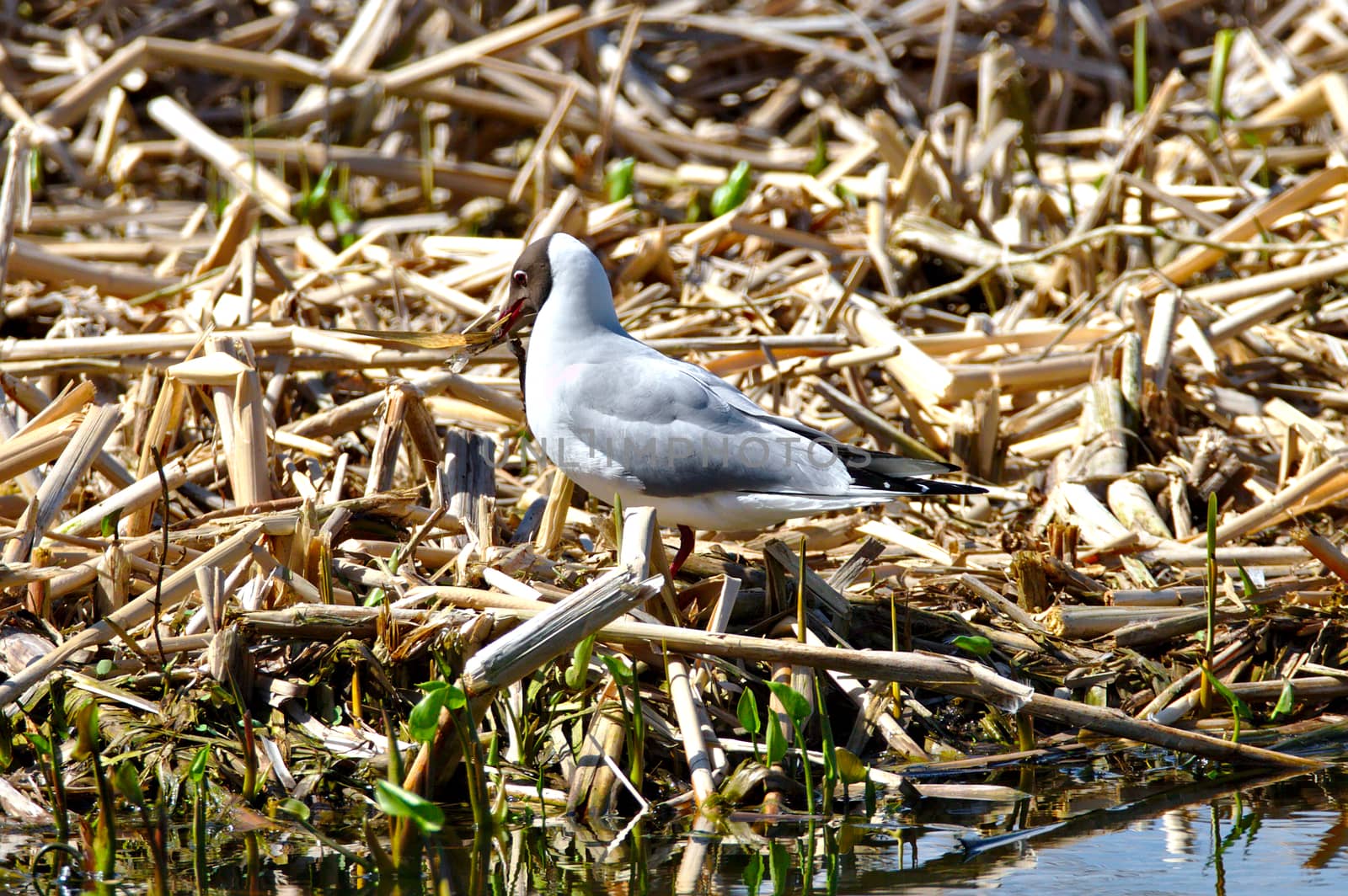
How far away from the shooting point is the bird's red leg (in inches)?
146

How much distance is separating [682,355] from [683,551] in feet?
5.19

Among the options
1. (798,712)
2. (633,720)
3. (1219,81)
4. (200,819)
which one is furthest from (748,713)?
(1219,81)

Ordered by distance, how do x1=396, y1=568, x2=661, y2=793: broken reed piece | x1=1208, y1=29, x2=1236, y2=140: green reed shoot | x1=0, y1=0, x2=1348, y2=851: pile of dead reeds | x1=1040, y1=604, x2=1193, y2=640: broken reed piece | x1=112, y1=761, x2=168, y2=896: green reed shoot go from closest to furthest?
x1=112, y1=761, x2=168, y2=896: green reed shoot → x1=396, y1=568, x2=661, y2=793: broken reed piece → x1=0, y1=0, x2=1348, y2=851: pile of dead reeds → x1=1040, y1=604, x2=1193, y2=640: broken reed piece → x1=1208, y1=29, x2=1236, y2=140: green reed shoot

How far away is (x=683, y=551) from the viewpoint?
12.3ft

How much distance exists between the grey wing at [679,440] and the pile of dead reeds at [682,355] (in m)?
0.20

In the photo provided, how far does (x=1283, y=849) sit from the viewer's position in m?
2.78

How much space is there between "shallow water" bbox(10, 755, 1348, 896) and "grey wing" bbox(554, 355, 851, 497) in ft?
3.05

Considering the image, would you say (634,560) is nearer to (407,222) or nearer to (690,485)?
(690,485)

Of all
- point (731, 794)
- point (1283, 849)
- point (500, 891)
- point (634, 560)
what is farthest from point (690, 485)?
point (1283, 849)

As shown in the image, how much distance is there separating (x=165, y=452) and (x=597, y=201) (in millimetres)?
3029

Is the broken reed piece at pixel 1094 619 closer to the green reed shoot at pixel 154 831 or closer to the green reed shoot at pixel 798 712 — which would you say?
the green reed shoot at pixel 798 712

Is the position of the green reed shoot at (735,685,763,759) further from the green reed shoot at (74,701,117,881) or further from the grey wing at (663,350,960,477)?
the green reed shoot at (74,701,117,881)

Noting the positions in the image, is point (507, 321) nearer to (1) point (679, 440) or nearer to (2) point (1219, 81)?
(1) point (679, 440)

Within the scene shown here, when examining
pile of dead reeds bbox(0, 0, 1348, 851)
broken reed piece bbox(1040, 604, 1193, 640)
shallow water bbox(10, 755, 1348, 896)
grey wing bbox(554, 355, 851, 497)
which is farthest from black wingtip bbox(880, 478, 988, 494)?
shallow water bbox(10, 755, 1348, 896)
